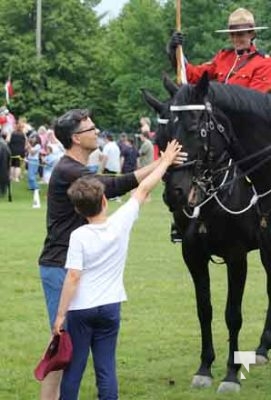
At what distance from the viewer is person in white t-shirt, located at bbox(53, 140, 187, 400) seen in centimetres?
604

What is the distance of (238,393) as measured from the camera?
8.02 metres

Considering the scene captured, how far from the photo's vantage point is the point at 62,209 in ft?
22.4

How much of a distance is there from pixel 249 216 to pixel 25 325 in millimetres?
3560

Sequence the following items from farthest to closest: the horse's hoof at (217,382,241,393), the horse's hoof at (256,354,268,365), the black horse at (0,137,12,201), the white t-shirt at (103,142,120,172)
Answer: the white t-shirt at (103,142,120,172) → the black horse at (0,137,12,201) → the horse's hoof at (256,354,268,365) → the horse's hoof at (217,382,241,393)

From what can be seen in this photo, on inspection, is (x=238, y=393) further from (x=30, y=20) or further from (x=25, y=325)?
(x=30, y=20)

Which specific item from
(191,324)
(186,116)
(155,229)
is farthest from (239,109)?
(155,229)

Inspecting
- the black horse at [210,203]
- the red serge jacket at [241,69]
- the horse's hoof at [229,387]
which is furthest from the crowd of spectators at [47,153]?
the horse's hoof at [229,387]

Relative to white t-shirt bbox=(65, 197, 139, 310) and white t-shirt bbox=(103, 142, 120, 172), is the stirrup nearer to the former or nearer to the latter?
white t-shirt bbox=(65, 197, 139, 310)

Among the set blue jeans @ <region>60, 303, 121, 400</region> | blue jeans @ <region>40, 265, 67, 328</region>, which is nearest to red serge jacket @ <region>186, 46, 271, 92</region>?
blue jeans @ <region>40, 265, 67, 328</region>

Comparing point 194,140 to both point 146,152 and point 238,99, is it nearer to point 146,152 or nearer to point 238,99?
point 238,99

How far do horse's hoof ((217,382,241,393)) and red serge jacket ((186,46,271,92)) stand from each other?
7.94ft

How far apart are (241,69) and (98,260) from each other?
116 inches

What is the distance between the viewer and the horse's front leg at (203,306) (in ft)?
27.3

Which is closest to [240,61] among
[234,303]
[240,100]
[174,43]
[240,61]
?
[240,61]
